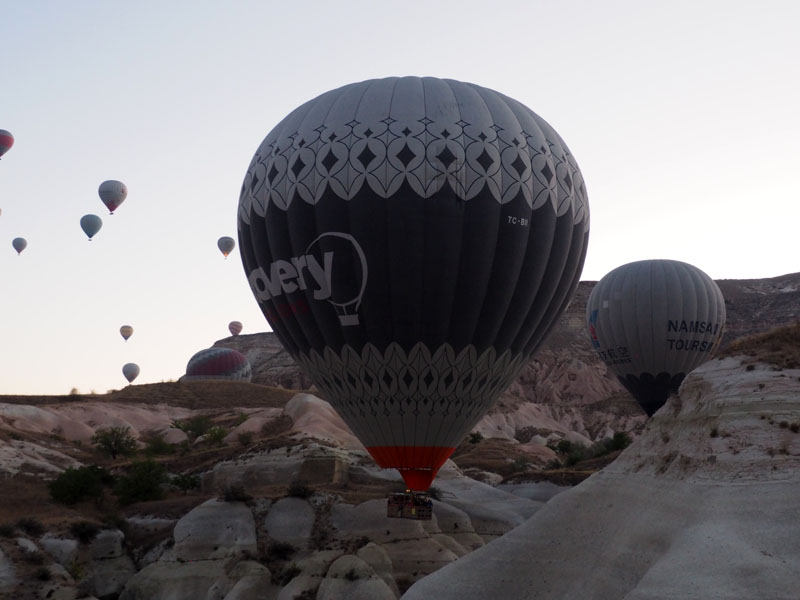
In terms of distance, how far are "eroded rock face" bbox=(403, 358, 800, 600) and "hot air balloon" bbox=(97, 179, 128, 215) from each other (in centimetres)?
7498

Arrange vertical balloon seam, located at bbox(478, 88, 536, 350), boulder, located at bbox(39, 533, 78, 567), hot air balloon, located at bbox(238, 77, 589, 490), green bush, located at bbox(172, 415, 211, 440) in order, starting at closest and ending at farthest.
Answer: hot air balloon, located at bbox(238, 77, 589, 490) → vertical balloon seam, located at bbox(478, 88, 536, 350) → boulder, located at bbox(39, 533, 78, 567) → green bush, located at bbox(172, 415, 211, 440)

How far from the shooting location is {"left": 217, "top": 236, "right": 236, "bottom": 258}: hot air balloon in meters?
125

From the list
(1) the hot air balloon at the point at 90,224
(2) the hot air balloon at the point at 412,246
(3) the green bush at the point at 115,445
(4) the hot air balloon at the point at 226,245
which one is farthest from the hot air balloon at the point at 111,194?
(2) the hot air balloon at the point at 412,246

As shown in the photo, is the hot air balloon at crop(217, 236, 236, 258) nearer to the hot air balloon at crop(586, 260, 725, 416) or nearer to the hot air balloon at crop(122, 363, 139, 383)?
the hot air balloon at crop(122, 363, 139, 383)

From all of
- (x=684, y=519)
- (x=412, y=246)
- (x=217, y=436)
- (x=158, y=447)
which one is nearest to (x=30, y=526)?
(x=412, y=246)

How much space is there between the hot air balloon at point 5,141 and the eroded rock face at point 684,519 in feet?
250

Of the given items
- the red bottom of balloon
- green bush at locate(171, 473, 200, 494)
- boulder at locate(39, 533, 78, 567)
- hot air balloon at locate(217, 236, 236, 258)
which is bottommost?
boulder at locate(39, 533, 78, 567)

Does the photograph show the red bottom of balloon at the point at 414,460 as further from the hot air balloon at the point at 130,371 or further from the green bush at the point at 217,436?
the hot air balloon at the point at 130,371

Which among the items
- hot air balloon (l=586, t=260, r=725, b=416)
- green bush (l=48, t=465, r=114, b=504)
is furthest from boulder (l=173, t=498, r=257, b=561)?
hot air balloon (l=586, t=260, r=725, b=416)

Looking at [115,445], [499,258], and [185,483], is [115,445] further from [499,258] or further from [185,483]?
[499,258]

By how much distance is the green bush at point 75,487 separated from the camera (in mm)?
66000

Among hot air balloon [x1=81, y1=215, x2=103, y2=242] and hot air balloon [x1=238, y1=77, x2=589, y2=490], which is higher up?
hot air balloon [x1=81, y1=215, x2=103, y2=242]

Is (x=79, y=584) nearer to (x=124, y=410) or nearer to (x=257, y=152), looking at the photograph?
(x=257, y=152)

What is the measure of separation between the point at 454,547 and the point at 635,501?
31145mm
